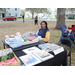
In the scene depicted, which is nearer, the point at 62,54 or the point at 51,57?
the point at 51,57

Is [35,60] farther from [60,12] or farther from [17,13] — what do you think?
[17,13]

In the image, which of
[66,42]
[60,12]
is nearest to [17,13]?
Answer: [60,12]

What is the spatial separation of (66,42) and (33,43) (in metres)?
1.12

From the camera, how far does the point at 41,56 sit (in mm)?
1364

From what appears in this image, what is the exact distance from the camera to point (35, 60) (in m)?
1.28

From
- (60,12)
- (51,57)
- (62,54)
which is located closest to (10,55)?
(51,57)

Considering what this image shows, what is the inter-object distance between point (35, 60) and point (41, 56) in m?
0.14
